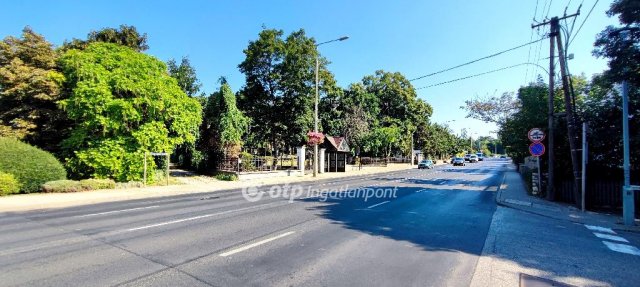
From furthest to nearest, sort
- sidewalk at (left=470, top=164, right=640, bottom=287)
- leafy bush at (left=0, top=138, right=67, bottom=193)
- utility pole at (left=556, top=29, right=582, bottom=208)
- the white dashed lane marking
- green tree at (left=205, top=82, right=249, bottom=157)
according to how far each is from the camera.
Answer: green tree at (left=205, top=82, right=249, bottom=157)
leafy bush at (left=0, top=138, right=67, bottom=193)
utility pole at (left=556, top=29, right=582, bottom=208)
the white dashed lane marking
sidewalk at (left=470, top=164, right=640, bottom=287)

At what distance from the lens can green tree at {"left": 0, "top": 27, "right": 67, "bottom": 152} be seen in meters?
19.7

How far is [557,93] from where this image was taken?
2194 cm

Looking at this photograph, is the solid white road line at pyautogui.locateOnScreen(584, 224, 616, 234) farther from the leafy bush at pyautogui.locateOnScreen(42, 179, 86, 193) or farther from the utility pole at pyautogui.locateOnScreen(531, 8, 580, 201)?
the leafy bush at pyautogui.locateOnScreen(42, 179, 86, 193)

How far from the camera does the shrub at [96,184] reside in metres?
17.5

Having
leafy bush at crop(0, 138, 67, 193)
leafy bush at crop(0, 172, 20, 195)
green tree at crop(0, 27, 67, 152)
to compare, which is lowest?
leafy bush at crop(0, 172, 20, 195)

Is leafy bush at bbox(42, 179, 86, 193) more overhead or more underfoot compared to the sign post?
more underfoot

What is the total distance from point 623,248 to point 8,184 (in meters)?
21.6

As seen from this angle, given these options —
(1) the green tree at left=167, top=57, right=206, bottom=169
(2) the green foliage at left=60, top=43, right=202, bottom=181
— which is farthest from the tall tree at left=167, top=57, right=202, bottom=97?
(2) the green foliage at left=60, top=43, right=202, bottom=181

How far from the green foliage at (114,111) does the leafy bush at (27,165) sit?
2.39 m

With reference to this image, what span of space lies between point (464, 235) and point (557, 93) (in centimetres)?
1854

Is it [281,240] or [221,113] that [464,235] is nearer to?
[281,240]

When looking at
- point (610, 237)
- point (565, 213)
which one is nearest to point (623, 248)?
point (610, 237)

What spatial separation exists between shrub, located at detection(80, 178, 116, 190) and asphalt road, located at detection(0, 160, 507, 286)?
616cm

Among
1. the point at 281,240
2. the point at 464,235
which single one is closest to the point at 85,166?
the point at 281,240
